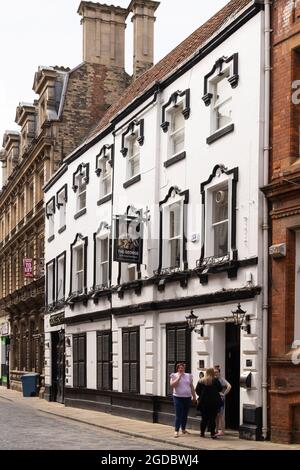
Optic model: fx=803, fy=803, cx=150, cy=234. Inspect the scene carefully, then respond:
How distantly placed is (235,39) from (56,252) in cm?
1726

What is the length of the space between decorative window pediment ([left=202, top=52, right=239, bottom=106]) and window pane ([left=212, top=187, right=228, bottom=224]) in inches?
91.4

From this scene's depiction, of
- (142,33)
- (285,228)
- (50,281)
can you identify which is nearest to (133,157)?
(285,228)

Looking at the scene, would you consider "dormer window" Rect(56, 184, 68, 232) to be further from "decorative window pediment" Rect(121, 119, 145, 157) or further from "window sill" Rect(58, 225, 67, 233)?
"decorative window pediment" Rect(121, 119, 145, 157)

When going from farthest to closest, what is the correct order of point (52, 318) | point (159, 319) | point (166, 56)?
point (52, 318) < point (166, 56) < point (159, 319)

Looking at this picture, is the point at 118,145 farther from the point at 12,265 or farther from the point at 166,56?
the point at 12,265

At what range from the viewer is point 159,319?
881 inches

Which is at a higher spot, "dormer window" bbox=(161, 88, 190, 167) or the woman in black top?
"dormer window" bbox=(161, 88, 190, 167)

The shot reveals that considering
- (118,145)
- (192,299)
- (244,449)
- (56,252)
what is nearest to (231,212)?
(192,299)

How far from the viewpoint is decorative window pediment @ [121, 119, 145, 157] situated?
80.1ft

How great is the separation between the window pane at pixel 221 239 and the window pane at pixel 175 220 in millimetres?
2064

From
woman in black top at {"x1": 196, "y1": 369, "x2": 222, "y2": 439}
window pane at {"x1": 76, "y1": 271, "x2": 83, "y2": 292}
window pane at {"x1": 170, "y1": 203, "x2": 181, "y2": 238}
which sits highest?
window pane at {"x1": 170, "y1": 203, "x2": 181, "y2": 238}

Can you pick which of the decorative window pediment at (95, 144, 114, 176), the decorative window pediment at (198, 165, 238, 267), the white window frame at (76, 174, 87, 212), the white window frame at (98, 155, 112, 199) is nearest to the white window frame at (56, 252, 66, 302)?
the white window frame at (76, 174, 87, 212)

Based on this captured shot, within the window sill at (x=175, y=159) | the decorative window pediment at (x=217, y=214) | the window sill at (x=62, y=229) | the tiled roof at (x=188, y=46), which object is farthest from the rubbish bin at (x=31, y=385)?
the decorative window pediment at (x=217, y=214)

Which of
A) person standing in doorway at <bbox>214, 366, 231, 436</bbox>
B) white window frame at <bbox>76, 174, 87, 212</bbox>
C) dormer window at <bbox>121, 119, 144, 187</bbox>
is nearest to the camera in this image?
person standing in doorway at <bbox>214, 366, 231, 436</bbox>
